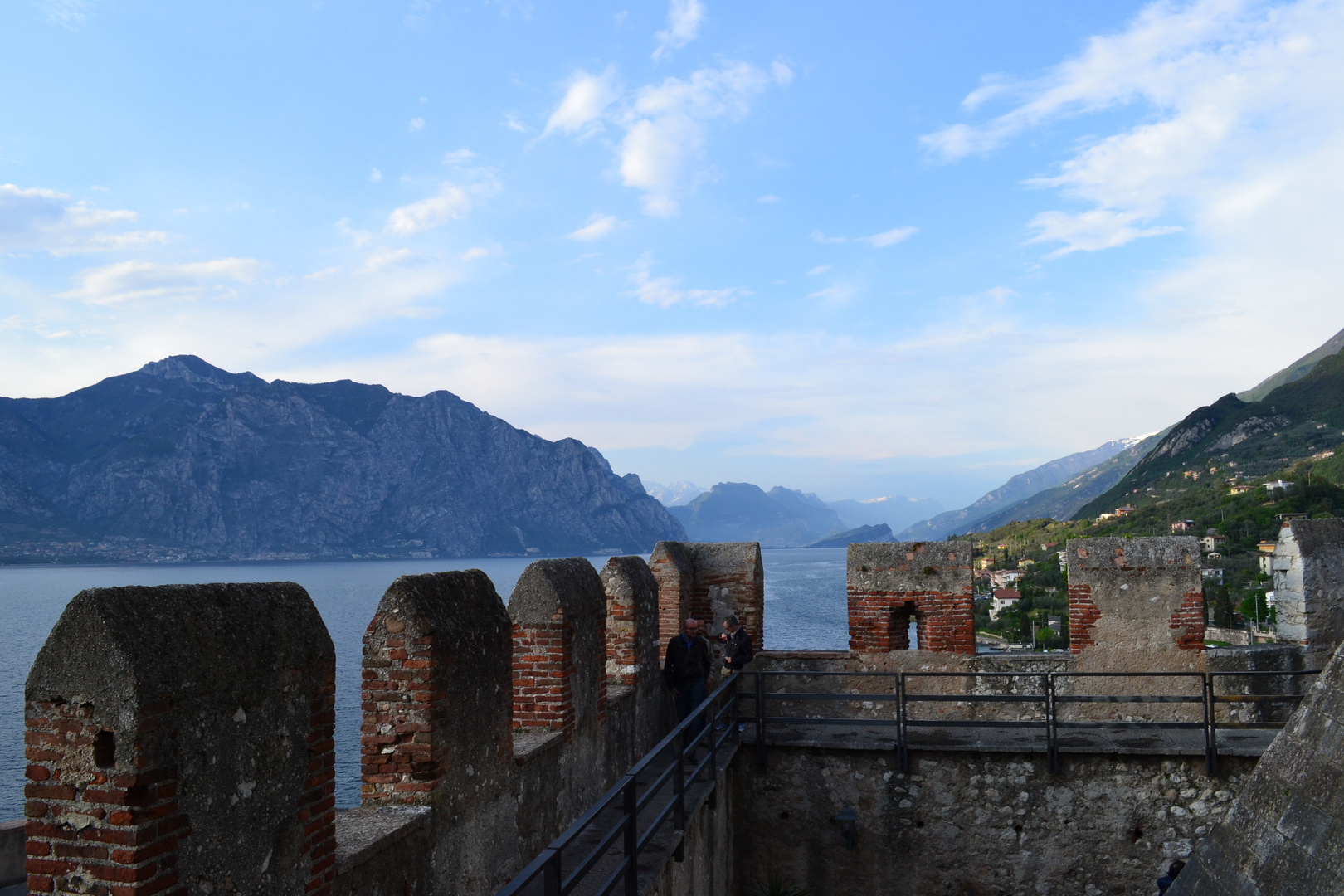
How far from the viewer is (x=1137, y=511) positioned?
2327 inches

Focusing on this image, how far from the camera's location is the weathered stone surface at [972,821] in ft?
26.8

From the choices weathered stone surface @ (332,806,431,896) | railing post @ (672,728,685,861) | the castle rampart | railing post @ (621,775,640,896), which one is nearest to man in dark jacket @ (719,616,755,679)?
the castle rampart

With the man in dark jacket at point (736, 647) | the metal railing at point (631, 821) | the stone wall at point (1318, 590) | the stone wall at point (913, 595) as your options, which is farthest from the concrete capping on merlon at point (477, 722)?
the stone wall at point (1318, 590)

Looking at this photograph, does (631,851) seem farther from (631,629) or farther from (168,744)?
(631,629)

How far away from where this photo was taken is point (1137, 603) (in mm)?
9383

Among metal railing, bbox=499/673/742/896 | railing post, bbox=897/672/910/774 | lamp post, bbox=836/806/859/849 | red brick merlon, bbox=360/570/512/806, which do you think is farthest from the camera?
lamp post, bbox=836/806/859/849

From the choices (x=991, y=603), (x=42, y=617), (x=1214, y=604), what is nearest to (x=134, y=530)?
(x=42, y=617)

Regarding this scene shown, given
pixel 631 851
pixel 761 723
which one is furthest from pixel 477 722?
pixel 761 723

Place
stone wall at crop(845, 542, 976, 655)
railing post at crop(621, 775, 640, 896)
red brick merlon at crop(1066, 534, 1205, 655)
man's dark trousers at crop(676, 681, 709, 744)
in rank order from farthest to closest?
stone wall at crop(845, 542, 976, 655)
red brick merlon at crop(1066, 534, 1205, 655)
man's dark trousers at crop(676, 681, 709, 744)
railing post at crop(621, 775, 640, 896)

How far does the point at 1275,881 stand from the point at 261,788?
3749 mm

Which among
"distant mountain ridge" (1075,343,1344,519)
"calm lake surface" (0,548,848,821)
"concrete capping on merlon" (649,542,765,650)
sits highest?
"distant mountain ridge" (1075,343,1344,519)

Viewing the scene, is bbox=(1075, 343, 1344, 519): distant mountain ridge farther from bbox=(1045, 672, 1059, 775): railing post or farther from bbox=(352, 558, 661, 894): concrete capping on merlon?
bbox=(352, 558, 661, 894): concrete capping on merlon

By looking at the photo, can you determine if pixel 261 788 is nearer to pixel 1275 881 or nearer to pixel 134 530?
pixel 1275 881

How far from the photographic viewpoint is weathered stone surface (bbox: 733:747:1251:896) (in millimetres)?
8180
